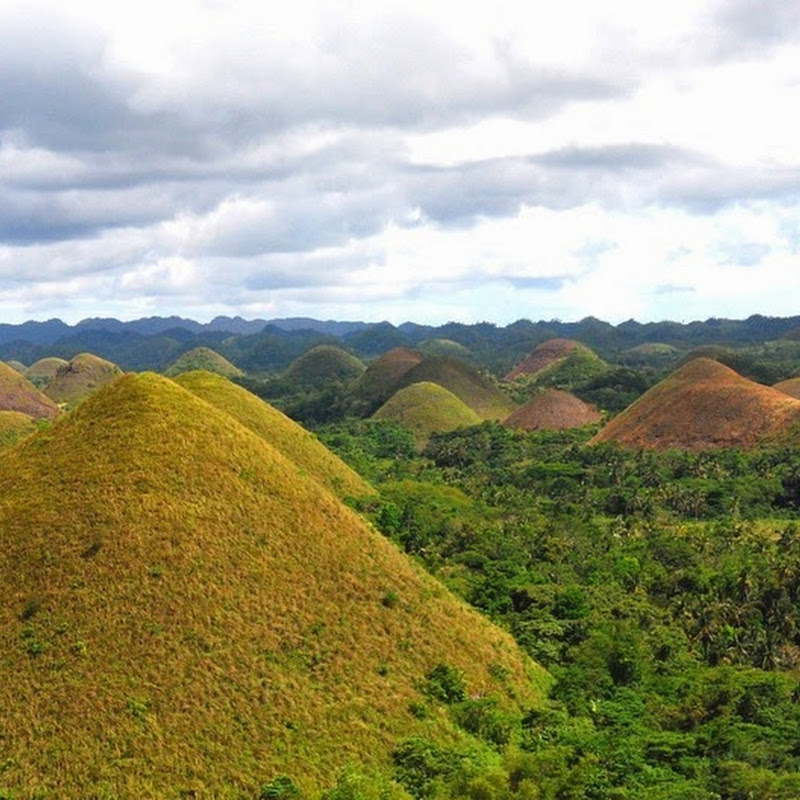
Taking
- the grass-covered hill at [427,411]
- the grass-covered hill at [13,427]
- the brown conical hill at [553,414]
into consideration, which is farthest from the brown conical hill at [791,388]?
the grass-covered hill at [13,427]

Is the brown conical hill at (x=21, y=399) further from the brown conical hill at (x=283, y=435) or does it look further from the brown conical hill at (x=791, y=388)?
the brown conical hill at (x=791, y=388)

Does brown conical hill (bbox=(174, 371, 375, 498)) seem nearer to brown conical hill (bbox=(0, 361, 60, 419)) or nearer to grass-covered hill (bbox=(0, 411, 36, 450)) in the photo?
grass-covered hill (bbox=(0, 411, 36, 450))

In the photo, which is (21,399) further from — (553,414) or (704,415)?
(704,415)

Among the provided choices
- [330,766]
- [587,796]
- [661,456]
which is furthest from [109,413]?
[661,456]

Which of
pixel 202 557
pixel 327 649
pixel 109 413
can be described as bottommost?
pixel 327 649

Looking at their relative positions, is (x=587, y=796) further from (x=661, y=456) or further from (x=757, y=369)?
(x=757, y=369)

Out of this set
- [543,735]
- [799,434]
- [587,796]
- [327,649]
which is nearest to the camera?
[587,796]

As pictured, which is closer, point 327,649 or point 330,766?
point 330,766
